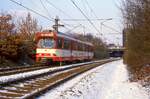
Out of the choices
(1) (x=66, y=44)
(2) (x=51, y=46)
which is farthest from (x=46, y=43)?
(1) (x=66, y=44)

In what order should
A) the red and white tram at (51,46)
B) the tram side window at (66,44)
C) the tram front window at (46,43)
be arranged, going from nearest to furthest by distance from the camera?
the red and white tram at (51,46) < the tram front window at (46,43) < the tram side window at (66,44)

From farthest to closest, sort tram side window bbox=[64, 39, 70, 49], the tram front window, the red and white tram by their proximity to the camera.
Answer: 1. tram side window bbox=[64, 39, 70, 49]
2. the tram front window
3. the red and white tram

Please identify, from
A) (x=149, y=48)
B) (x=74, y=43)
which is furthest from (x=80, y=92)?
(x=74, y=43)

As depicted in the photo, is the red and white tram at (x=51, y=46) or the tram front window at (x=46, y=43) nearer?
the red and white tram at (x=51, y=46)

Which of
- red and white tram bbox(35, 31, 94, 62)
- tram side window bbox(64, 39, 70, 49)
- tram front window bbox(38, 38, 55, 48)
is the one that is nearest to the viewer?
red and white tram bbox(35, 31, 94, 62)

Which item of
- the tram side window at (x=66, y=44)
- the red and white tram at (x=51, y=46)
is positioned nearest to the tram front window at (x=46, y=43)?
the red and white tram at (x=51, y=46)

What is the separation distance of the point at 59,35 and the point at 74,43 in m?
7.13

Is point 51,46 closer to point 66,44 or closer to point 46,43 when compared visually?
point 46,43

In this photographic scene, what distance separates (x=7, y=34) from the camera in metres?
42.7

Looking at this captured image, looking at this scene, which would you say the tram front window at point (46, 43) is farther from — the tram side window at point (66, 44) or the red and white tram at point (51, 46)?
the tram side window at point (66, 44)

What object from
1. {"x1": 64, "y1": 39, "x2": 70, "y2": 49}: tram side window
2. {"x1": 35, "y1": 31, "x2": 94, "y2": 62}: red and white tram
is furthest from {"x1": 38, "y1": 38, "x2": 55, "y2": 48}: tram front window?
{"x1": 64, "y1": 39, "x2": 70, "y2": 49}: tram side window

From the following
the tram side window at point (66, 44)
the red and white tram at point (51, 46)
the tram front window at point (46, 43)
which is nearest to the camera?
the red and white tram at point (51, 46)

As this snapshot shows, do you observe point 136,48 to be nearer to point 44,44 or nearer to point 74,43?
point 44,44

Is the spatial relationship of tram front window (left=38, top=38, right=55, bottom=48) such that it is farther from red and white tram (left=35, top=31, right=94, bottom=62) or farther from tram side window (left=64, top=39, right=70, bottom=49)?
tram side window (left=64, top=39, right=70, bottom=49)
